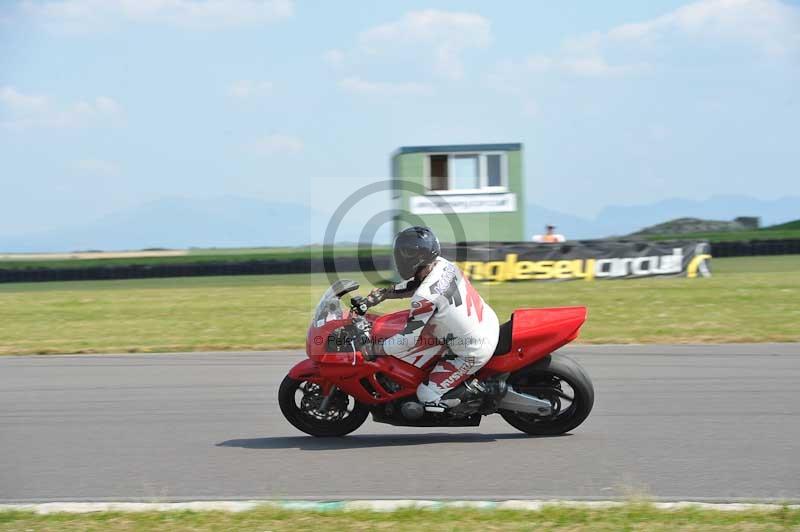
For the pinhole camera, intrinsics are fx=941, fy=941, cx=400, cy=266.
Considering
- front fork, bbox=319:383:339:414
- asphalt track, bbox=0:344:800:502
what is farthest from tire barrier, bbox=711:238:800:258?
front fork, bbox=319:383:339:414

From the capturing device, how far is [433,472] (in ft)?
18.9

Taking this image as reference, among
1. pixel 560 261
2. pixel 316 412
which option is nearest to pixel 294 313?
pixel 560 261

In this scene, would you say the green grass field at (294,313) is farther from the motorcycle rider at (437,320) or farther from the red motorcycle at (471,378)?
the motorcycle rider at (437,320)

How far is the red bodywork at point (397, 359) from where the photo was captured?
652 cm

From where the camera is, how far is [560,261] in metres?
22.1

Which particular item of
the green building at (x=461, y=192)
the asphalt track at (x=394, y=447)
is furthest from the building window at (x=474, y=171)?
the asphalt track at (x=394, y=447)

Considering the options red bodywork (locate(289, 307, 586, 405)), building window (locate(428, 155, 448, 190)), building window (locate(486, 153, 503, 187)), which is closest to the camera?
red bodywork (locate(289, 307, 586, 405))

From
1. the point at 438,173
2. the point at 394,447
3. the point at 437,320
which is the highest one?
the point at 438,173

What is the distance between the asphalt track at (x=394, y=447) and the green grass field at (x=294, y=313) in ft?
11.1

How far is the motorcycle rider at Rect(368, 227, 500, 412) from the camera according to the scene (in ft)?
21.0

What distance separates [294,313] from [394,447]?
424 inches

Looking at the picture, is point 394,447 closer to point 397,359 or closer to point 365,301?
point 397,359

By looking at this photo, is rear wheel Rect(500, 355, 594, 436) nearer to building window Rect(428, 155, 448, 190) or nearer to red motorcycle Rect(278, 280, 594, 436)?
red motorcycle Rect(278, 280, 594, 436)

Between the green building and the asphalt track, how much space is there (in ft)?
43.9
